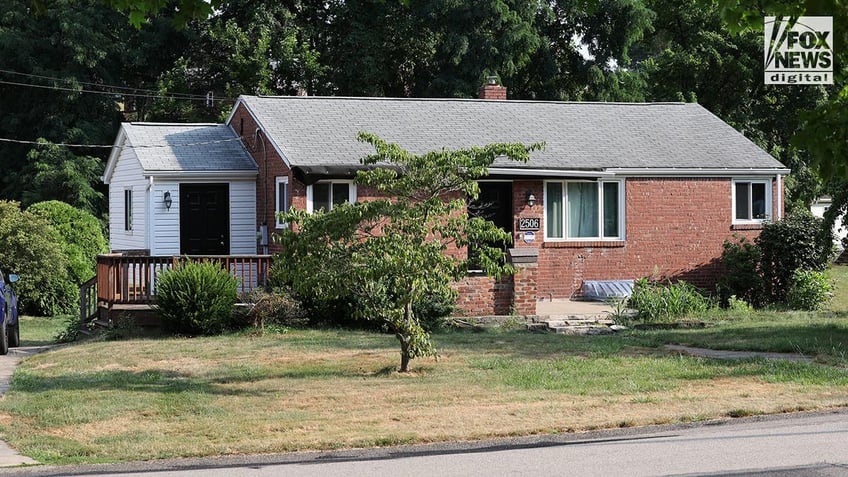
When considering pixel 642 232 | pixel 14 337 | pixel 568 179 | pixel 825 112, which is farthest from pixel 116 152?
pixel 825 112

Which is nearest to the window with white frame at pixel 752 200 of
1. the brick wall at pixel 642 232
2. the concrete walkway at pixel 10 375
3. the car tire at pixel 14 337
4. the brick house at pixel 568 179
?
the brick house at pixel 568 179

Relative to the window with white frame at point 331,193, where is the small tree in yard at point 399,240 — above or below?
below

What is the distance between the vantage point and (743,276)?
24.7 metres

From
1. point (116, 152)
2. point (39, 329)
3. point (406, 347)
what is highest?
point (116, 152)

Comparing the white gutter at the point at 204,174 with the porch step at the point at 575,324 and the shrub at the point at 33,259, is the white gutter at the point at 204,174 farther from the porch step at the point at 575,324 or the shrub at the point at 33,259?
the porch step at the point at 575,324

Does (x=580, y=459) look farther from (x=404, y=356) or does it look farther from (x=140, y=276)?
(x=140, y=276)

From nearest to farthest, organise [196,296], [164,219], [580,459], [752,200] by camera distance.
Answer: [580,459], [196,296], [164,219], [752,200]

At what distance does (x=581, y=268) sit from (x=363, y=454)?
15819mm

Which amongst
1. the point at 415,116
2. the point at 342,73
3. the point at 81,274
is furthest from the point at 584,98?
the point at 81,274

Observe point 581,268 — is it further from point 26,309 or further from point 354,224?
point 26,309

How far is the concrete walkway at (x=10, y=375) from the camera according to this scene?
975cm

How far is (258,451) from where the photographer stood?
1009 centimetres

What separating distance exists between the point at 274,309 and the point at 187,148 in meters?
7.62

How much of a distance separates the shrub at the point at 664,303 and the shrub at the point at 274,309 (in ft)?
21.2
